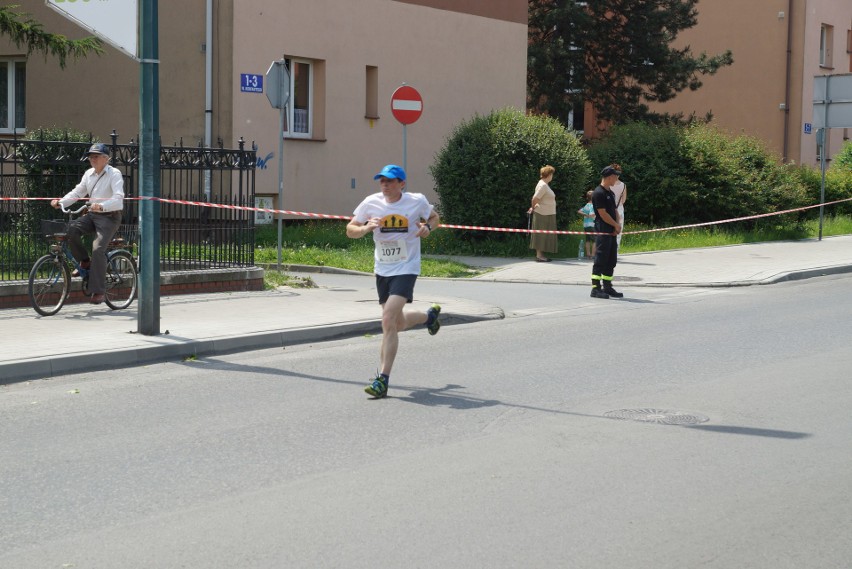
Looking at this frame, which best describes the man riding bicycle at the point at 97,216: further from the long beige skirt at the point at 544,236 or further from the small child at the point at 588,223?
the small child at the point at 588,223

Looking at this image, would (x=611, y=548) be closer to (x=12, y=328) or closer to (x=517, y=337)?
(x=517, y=337)

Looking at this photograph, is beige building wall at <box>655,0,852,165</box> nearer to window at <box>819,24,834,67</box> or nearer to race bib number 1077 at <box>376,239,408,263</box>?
window at <box>819,24,834,67</box>

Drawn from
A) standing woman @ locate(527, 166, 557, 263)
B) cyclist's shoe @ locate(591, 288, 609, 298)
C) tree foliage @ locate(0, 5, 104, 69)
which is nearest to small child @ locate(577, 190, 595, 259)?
standing woman @ locate(527, 166, 557, 263)

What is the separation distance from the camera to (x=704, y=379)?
A: 30.1 ft

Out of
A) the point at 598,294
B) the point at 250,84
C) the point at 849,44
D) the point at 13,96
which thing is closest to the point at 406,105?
the point at 250,84

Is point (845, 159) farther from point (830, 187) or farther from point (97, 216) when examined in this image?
point (97, 216)

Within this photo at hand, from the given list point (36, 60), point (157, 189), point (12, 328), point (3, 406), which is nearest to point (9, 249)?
point (12, 328)

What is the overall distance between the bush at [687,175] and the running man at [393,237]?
1640cm

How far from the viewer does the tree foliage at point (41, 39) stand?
1773 cm

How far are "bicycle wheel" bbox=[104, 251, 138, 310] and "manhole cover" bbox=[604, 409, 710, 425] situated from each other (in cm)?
684

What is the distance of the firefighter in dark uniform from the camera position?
49.6 ft

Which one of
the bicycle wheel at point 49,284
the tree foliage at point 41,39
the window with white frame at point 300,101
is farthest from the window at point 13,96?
the bicycle wheel at point 49,284

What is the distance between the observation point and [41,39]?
707 inches

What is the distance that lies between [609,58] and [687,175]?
1310cm
